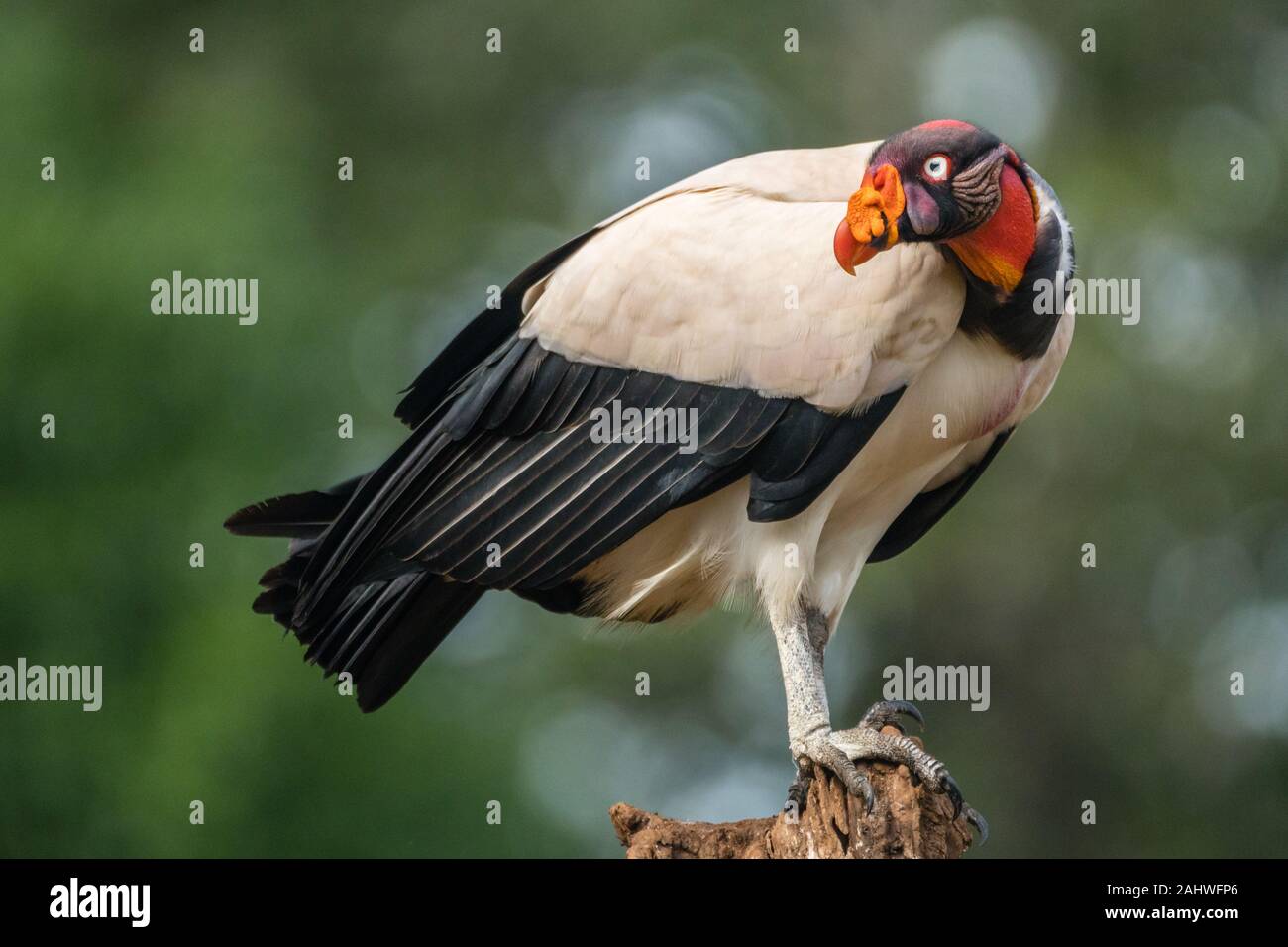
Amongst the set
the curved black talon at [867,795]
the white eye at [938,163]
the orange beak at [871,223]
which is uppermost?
the white eye at [938,163]

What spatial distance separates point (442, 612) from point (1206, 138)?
7945 millimetres

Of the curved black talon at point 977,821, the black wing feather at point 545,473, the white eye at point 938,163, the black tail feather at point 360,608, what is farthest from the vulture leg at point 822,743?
the white eye at point 938,163

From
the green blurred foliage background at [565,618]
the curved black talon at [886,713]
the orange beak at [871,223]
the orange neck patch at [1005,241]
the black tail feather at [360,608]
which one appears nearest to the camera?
the orange beak at [871,223]

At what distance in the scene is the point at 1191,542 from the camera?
10305 mm

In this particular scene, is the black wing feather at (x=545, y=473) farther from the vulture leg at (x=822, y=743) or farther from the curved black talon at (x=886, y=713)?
the curved black talon at (x=886, y=713)

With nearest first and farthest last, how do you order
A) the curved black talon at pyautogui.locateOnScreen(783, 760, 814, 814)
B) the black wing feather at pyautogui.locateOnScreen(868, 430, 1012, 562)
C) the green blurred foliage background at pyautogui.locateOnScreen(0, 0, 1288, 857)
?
the curved black talon at pyautogui.locateOnScreen(783, 760, 814, 814) < the black wing feather at pyautogui.locateOnScreen(868, 430, 1012, 562) < the green blurred foliage background at pyautogui.locateOnScreen(0, 0, 1288, 857)

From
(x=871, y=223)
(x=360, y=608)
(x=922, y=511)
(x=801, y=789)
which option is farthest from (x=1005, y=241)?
(x=360, y=608)

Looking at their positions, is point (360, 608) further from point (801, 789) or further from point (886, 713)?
point (886, 713)

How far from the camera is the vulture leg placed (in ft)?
13.9

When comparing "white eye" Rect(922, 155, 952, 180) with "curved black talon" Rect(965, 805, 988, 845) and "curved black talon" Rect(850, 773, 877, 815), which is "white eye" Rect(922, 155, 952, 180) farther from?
"curved black talon" Rect(965, 805, 988, 845)

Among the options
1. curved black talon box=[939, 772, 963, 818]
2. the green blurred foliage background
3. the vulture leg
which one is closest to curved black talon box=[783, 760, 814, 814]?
the vulture leg

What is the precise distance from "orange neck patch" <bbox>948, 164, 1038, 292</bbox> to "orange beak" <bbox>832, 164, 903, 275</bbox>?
0.75ft

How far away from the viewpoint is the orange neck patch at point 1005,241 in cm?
414

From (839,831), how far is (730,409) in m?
1.07
